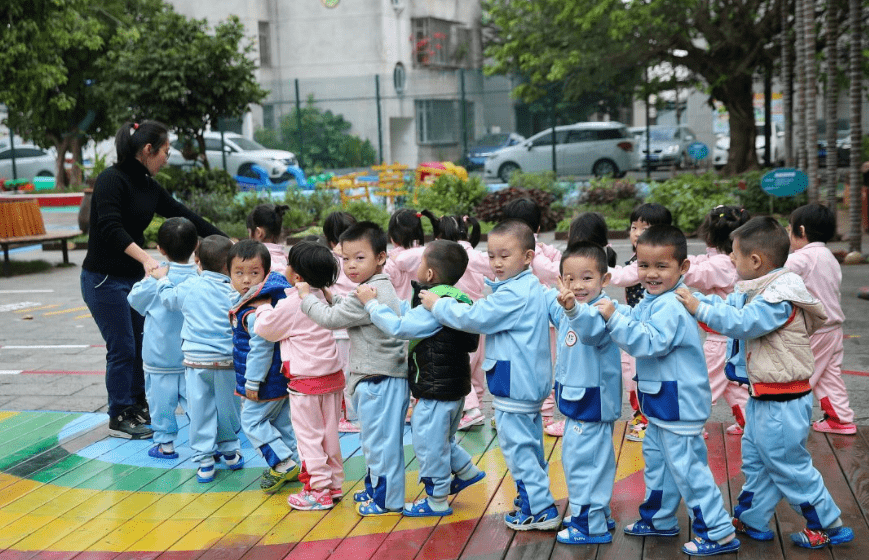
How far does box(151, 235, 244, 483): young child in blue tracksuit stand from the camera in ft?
16.9

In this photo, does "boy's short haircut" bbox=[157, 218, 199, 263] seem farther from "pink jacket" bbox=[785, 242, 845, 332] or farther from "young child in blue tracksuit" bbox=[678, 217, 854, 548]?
"pink jacket" bbox=[785, 242, 845, 332]

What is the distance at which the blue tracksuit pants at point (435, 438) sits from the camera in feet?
14.1

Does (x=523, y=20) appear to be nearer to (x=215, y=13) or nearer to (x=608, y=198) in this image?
(x=608, y=198)

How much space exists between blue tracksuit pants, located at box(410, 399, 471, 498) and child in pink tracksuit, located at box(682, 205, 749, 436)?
176cm

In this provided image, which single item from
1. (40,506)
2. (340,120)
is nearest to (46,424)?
(40,506)

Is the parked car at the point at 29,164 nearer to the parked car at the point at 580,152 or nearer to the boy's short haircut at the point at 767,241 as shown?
the parked car at the point at 580,152

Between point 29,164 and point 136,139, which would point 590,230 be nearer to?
point 136,139

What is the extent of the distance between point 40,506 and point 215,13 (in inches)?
1183

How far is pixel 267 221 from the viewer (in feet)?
18.6

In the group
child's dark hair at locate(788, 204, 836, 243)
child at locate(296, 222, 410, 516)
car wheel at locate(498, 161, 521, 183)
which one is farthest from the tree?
child's dark hair at locate(788, 204, 836, 243)

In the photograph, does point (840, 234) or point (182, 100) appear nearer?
point (840, 234)

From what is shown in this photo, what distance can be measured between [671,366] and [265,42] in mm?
31467

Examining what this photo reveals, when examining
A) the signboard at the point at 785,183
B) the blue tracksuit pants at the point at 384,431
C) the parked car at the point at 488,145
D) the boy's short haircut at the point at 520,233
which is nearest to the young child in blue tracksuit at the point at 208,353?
the blue tracksuit pants at the point at 384,431

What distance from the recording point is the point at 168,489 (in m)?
5.04
